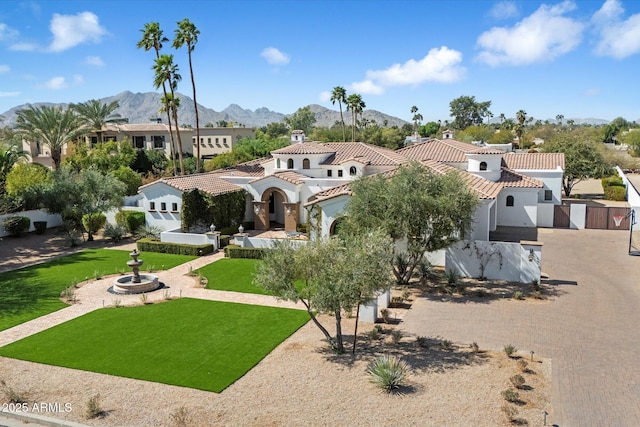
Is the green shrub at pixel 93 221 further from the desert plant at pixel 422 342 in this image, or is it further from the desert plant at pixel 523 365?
the desert plant at pixel 523 365

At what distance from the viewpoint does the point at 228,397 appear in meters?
14.5

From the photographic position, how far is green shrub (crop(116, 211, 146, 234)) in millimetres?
39781

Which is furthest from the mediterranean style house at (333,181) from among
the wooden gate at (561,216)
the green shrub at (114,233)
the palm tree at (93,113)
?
the palm tree at (93,113)

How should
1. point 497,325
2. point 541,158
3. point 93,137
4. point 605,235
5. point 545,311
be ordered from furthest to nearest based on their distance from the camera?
1. point 93,137
2. point 541,158
3. point 605,235
4. point 545,311
5. point 497,325

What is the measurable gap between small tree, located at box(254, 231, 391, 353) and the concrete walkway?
565 centimetres

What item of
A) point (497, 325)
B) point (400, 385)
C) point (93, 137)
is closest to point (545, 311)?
point (497, 325)

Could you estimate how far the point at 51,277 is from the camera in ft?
92.5

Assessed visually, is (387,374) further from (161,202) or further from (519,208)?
(519,208)

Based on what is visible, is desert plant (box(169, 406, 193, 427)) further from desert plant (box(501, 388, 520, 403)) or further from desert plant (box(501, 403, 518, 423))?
desert plant (box(501, 388, 520, 403))

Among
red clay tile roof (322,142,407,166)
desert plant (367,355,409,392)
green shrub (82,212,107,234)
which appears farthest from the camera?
red clay tile roof (322,142,407,166)

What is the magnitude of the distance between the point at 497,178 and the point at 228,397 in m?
31.3

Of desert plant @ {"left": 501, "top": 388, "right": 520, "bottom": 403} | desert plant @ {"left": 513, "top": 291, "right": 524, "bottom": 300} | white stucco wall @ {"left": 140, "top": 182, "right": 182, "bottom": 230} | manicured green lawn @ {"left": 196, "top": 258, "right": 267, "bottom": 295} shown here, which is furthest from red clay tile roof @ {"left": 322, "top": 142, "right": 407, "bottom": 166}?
desert plant @ {"left": 501, "top": 388, "right": 520, "bottom": 403}

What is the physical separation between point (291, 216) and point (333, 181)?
418cm

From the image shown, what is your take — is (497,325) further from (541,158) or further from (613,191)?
(613,191)
